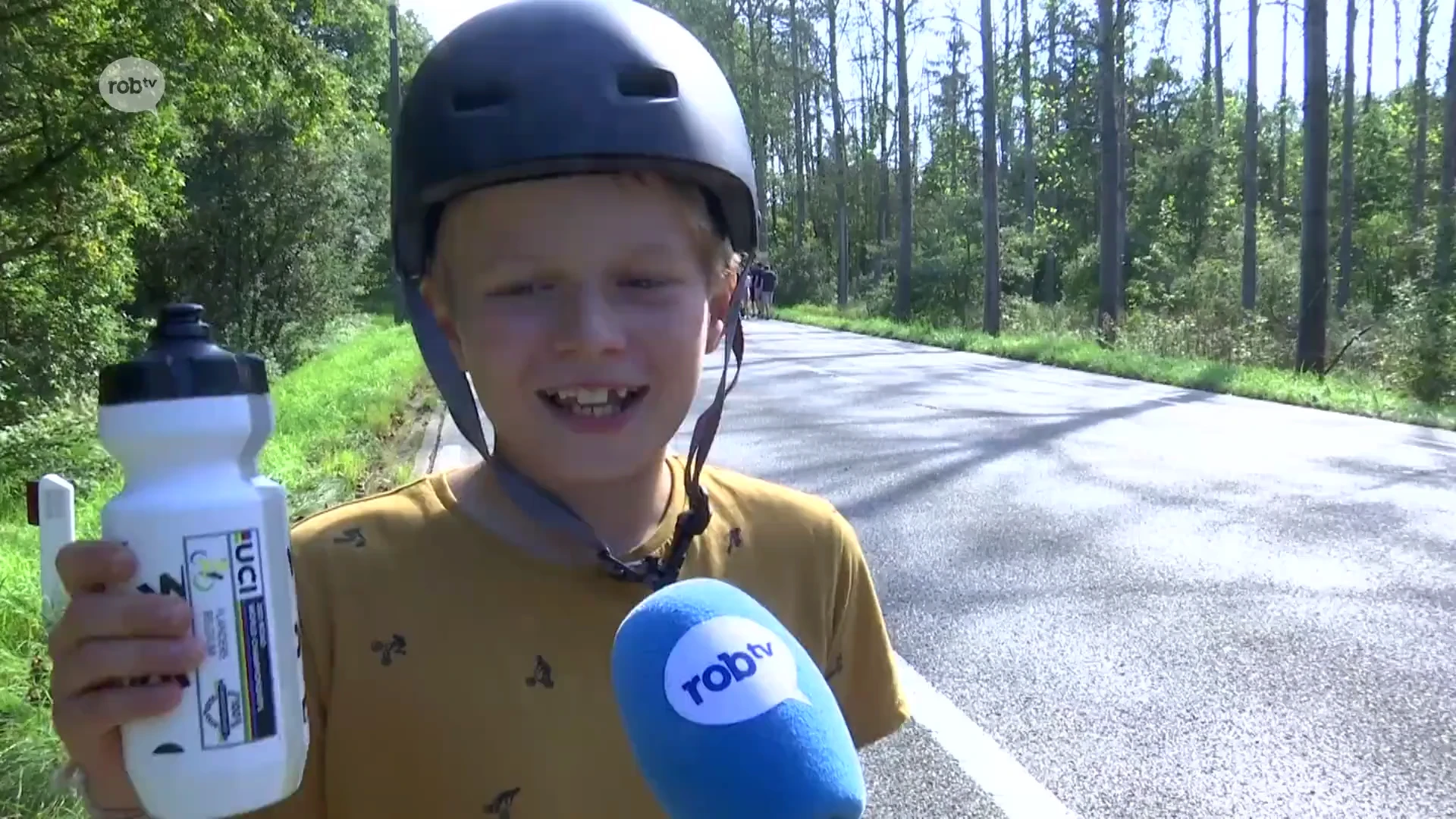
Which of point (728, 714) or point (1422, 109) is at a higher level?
point (1422, 109)

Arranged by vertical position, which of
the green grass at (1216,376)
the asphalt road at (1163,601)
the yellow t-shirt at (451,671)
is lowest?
the green grass at (1216,376)

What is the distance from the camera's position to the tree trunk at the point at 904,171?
34094mm

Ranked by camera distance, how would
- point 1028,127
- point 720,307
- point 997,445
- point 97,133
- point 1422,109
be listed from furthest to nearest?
point 1028,127 < point 1422,109 < point 997,445 < point 97,133 < point 720,307

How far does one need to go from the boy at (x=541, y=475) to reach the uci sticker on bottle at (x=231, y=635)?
15.8 inches

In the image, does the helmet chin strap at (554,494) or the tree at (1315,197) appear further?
the tree at (1315,197)

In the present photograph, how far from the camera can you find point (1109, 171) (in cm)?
2361

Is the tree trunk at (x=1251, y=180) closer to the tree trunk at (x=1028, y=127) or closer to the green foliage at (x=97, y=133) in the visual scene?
the tree trunk at (x=1028, y=127)

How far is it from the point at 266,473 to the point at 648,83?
18.3ft

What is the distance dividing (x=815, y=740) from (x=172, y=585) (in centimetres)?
57

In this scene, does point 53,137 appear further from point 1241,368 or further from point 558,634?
point 1241,368

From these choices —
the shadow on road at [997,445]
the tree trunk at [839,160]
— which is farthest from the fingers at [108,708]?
the tree trunk at [839,160]

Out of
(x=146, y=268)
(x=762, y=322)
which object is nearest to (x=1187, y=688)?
(x=146, y=268)

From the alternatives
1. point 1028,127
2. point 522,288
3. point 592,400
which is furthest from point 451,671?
point 1028,127

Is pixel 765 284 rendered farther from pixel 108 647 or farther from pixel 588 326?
pixel 108 647
